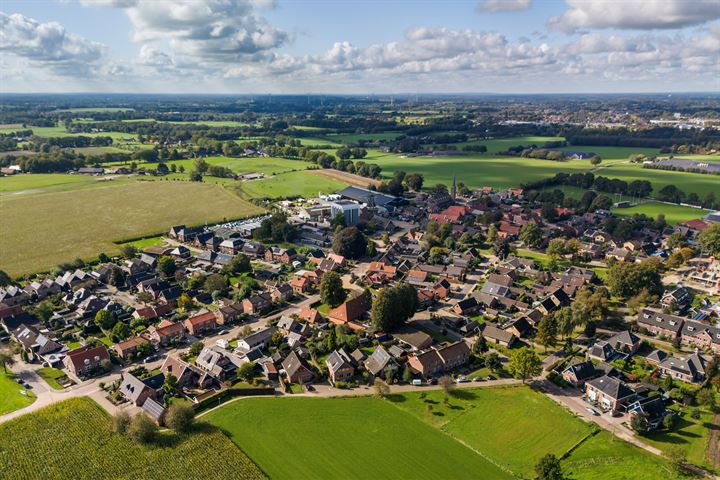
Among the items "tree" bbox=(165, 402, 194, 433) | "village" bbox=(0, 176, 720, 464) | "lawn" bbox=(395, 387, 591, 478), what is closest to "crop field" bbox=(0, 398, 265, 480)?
"tree" bbox=(165, 402, 194, 433)

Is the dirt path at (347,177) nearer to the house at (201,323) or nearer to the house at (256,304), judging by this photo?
the house at (256,304)

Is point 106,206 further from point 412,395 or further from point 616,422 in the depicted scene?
point 616,422

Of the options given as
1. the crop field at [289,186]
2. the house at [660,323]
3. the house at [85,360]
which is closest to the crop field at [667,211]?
the house at [660,323]

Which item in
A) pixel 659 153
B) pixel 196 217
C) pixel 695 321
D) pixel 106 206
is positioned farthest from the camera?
pixel 659 153

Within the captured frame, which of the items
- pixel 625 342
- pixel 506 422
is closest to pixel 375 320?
pixel 506 422

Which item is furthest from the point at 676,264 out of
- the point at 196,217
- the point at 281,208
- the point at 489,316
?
the point at 196,217

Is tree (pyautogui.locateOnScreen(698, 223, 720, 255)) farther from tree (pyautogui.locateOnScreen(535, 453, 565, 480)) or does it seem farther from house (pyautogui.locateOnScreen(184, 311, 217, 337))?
house (pyautogui.locateOnScreen(184, 311, 217, 337))

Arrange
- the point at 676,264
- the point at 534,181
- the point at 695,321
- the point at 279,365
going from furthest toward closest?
the point at 534,181 < the point at 676,264 < the point at 695,321 < the point at 279,365
